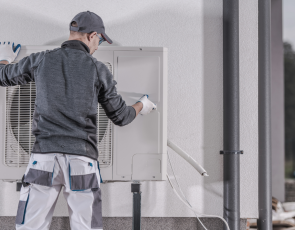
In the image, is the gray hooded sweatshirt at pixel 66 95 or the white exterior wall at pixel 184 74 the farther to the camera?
the white exterior wall at pixel 184 74

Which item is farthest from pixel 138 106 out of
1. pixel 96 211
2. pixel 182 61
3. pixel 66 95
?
pixel 182 61

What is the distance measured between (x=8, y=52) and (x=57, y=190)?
0.70 meters

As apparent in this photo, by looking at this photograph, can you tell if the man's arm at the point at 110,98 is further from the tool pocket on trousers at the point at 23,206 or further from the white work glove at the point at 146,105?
the tool pocket on trousers at the point at 23,206

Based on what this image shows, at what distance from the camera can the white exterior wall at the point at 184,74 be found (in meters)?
1.66

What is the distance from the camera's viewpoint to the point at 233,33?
63.7 inches

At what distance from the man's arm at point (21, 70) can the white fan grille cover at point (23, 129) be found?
0.17 meters

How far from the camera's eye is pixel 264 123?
1.63 metres

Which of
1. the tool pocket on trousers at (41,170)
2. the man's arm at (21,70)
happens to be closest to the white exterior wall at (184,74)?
the man's arm at (21,70)

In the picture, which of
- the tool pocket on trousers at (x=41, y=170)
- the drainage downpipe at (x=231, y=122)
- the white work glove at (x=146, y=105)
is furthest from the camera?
the drainage downpipe at (x=231, y=122)

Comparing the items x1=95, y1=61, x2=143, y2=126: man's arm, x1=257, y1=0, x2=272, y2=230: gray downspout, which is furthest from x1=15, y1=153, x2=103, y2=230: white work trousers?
x1=257, y1=0, x2=272, y2=230: gray downspout

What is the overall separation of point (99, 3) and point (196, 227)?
1.45 m

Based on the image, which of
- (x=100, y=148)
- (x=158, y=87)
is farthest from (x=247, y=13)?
(x=100, y=148)

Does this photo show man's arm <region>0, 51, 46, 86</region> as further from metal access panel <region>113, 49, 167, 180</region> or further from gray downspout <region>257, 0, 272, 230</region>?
gray downspout <region>257, 0, 272, 230</region>

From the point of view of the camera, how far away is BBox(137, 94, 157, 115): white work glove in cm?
129
